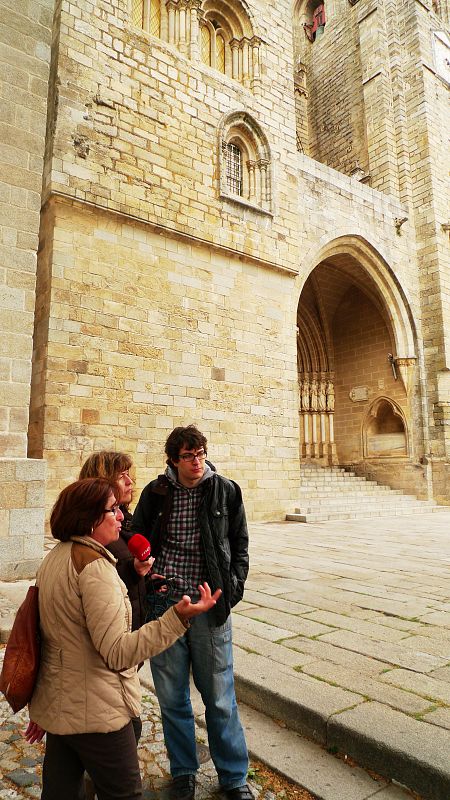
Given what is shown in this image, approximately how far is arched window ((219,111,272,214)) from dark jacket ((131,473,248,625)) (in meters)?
8.58

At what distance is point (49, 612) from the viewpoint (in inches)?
53.0

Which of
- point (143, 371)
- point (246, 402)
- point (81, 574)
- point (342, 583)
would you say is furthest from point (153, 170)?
point (81, 574)

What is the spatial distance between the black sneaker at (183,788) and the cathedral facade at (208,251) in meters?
3.35

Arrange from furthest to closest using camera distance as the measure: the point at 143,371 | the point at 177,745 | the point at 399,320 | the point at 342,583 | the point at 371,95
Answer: the point at 371,95 < the point at 399,320 < the point at 143,371 < the point at 342,583 < the point at 177,745

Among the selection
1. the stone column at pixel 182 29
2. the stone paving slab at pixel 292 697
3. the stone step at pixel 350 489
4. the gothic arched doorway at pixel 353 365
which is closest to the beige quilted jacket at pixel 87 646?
the stone paving slab at pixel 292 697

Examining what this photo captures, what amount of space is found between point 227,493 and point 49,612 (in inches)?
33.7

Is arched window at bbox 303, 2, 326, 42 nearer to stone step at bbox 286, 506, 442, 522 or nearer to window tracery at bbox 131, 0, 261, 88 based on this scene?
window tracery at bbox 131, 0, 261, 88

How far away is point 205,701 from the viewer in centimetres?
187

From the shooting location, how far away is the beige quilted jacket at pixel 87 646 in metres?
1.30

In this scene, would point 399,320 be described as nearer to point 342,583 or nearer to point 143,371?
point 143,371

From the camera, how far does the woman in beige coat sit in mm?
1307

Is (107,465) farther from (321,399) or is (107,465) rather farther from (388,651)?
(321,399)

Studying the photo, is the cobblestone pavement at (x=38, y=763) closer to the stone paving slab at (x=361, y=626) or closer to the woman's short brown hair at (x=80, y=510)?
the woman's short brown hair at (x=80, y=510)

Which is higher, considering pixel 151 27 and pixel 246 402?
pixel 151 27
